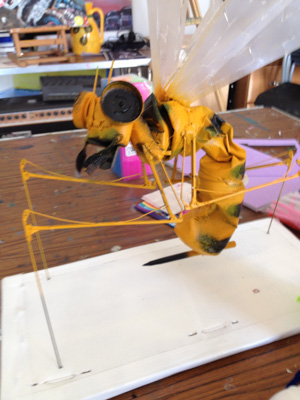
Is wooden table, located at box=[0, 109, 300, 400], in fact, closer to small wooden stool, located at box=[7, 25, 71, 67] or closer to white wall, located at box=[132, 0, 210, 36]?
small wooden stool, located at box=[7, 25, 71, 67]

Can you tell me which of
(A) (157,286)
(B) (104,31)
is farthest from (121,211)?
(B) (104,31)

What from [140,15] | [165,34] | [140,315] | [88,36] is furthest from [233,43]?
[140,15]

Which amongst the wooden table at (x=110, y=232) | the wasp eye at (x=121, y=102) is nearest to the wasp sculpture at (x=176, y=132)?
the wasp eye at (x=121, y=102)

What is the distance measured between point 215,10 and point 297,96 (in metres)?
1.41

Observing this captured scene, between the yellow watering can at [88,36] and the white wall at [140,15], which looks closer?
the yellow watering can at [88,36]

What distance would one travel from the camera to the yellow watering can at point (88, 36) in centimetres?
176

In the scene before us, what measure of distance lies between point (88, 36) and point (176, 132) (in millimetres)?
1558

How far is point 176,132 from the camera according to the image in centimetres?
45

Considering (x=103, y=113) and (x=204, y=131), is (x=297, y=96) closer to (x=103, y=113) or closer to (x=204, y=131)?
(x=204, y=131)

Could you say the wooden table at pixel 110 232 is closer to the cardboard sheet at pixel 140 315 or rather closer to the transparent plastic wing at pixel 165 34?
the cardboard sheet at pixel 140 315

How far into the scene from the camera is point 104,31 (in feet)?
6.57

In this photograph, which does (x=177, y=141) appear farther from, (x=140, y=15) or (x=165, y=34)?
(x=140, y=15)

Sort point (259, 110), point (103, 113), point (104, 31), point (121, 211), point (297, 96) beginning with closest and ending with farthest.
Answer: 1. point (103, 113)
2. point (121, 211)
3. point (259, 110)
4. point (297, 96)
5. point (104, 31)

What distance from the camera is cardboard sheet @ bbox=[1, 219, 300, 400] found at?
1.41 ft
